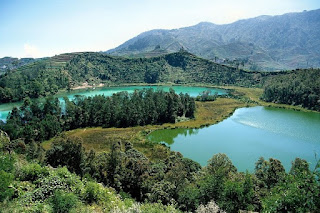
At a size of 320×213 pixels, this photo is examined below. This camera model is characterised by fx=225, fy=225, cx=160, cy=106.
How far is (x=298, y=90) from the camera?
87.1 metres

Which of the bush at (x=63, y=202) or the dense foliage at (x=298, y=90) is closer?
the bush at (x=63, y=202)

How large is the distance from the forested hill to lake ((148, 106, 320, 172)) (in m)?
80.9

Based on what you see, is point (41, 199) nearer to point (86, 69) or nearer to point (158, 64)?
point (86, 69)

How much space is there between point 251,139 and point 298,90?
5080 centimetres

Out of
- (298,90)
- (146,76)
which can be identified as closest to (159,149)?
(298,90)

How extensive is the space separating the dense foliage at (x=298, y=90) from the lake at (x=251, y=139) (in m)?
11.0

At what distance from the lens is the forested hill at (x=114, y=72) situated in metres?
125

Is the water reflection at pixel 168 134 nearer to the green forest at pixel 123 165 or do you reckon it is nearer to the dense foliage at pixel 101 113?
the green forest at pixel 123 165

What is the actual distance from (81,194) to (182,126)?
1850 inches

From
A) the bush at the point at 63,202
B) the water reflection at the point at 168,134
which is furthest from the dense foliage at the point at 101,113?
the bush at the point at 63,202

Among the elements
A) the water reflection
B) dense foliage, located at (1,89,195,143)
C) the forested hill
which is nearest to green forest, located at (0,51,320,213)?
dense foliage, located at (1,89,195,143)

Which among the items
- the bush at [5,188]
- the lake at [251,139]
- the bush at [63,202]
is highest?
the bush at [5,188]

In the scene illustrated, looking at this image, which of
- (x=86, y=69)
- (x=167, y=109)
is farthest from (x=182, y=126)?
(x=86, y=69)

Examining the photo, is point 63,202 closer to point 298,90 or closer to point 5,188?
point 5,188
